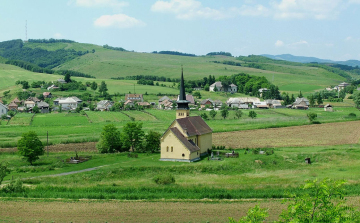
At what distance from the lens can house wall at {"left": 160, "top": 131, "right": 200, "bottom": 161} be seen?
46219 mm

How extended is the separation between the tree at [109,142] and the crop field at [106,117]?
30.8 m

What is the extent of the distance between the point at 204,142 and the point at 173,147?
619 centimetres

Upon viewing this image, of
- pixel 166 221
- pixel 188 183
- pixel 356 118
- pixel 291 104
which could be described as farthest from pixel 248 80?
pixel 166 221

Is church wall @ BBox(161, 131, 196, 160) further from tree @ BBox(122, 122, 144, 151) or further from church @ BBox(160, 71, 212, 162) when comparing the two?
tree @ BBox(122, 122, 144, 151)

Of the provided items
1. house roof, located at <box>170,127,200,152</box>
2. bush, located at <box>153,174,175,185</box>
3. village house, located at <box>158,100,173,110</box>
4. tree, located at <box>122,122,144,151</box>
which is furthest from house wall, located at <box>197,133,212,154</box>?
village house, located at <box>158,100,173,110</box>

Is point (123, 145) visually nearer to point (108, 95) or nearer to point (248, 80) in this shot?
point (108, 95)

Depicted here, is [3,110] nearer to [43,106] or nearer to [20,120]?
[20,120]

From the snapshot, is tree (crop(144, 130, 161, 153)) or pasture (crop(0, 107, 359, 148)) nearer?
tree (crop(144, 130, 161, 153))

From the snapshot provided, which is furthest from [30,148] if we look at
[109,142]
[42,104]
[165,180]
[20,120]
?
[42,104]

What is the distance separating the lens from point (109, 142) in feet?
171

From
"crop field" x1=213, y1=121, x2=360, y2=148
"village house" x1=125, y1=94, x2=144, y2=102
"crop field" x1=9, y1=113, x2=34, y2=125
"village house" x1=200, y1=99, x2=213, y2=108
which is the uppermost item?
"village house" x1=125, y1=94, x2=144, y2=102

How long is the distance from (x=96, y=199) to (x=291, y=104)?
297ft

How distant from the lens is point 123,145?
52719 mm

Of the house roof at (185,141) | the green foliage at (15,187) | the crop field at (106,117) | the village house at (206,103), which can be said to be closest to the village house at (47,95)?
the crop field at (106,117)
